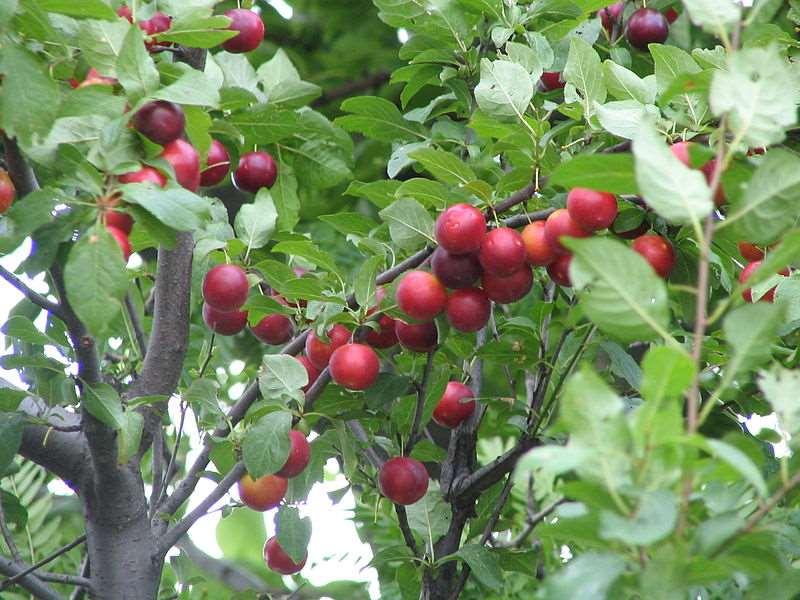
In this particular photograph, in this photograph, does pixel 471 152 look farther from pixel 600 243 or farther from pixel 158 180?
pixel 600 243

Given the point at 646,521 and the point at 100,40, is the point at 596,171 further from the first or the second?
the point at 100,40

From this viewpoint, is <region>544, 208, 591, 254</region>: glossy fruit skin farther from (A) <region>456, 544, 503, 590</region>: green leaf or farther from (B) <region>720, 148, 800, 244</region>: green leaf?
(A) <region>456, 544, 503, 590</region>: green leaf

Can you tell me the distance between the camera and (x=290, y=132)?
1818 mm

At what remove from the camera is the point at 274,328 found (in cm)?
186

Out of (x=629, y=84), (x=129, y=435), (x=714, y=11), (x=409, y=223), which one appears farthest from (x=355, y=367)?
(x=714, y=11)

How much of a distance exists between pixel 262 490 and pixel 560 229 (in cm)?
61

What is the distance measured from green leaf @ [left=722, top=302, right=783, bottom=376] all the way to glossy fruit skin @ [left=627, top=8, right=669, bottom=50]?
4.16 feet

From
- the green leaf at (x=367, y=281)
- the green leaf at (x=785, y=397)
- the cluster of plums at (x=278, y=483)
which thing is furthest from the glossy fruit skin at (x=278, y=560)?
the green leaf at (x=785, y=397)

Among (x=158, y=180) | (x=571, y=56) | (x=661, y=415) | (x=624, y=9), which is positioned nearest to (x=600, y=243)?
(x=661, y=415)

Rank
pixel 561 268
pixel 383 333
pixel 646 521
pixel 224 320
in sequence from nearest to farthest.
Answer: pixel 646 521
pixel 561 268
pixel 383 333
pixel 224 320

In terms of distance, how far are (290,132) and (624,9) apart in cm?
87

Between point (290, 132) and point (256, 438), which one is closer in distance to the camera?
point (256, 438)

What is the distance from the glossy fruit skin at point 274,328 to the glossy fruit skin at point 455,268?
42 cm

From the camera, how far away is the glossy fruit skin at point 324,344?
5.48 ft
